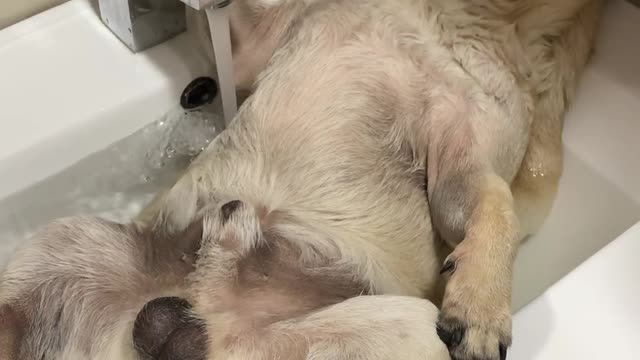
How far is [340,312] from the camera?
1362 millimetres

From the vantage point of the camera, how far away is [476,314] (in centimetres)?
139

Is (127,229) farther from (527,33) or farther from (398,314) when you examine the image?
(527,33)

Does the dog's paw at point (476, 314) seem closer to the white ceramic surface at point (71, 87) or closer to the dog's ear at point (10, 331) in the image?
the dog's ear at point (10, 331)

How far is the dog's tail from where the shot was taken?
1.72 metres

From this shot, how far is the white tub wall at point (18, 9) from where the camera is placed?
1940 mm

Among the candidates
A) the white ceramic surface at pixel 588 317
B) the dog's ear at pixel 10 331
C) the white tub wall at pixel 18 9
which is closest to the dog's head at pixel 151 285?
the dog's ear at pixel 10 331

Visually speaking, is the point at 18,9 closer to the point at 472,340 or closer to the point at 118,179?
the point at 118,179

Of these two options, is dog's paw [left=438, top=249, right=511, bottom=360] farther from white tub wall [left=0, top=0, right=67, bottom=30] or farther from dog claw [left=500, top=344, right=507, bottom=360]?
white tub wall [left=0, top=0, right=67, bottom=30]

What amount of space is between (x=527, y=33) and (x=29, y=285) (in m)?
0.97

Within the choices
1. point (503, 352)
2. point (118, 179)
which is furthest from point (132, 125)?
point (503, 352)

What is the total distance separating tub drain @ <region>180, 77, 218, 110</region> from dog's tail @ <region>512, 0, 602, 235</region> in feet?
2.10

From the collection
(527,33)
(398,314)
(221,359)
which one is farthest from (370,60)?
(221,359)

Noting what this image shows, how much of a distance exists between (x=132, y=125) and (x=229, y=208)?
0.53m

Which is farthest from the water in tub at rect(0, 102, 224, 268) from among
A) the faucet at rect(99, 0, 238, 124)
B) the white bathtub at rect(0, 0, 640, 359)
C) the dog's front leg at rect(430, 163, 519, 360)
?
the dog's front leg at rect(430, 163, 519, 360)
